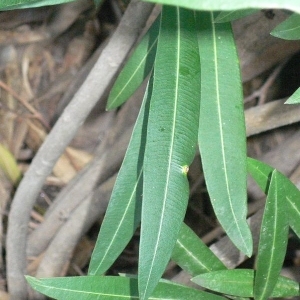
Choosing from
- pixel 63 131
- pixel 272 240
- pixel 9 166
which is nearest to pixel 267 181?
pixel 272 240

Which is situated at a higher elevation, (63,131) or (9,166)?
(63,131)

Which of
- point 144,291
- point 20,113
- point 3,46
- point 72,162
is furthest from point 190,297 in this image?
point 3,46

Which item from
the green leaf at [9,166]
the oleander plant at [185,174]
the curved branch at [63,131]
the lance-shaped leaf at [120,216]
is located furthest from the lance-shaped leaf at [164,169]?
the green leaf at [9,166]

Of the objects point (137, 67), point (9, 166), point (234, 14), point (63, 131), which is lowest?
point (9, 166)

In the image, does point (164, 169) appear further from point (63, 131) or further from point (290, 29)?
point (63, 131)

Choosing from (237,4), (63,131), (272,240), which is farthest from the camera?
(63,131)

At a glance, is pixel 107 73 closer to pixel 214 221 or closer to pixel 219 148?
pixel 219 148

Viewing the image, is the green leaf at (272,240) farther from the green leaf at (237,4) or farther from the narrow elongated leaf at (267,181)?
the green leaf at (237,4)
